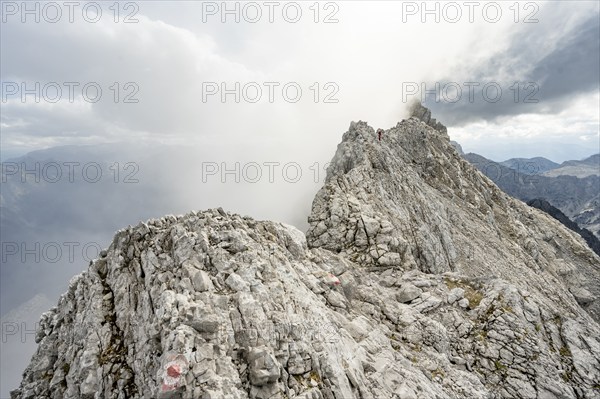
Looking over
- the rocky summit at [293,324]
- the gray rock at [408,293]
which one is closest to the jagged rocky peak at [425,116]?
the rocky summit at [293,324]

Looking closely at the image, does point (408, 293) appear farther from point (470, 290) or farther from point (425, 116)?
point (425, 116)

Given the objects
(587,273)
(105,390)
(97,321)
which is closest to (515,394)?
(105,390)

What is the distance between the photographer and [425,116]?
382 ft

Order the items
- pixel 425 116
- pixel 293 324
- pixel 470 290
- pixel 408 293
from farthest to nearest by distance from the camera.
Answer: pixel 425 116
pixel 470 290
pixel 408 293
pixel 293 324

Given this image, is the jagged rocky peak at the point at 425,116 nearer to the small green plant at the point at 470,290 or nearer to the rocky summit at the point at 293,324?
the rocky summit at the point at 293,324

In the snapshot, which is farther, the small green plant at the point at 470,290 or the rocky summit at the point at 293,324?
the small green plant at the point at 470,290

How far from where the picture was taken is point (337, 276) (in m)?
34.4

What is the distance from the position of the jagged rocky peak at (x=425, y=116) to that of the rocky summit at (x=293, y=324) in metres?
74.7

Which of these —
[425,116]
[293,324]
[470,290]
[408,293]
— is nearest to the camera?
[293,324]

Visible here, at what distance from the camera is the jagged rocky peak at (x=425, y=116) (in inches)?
4382

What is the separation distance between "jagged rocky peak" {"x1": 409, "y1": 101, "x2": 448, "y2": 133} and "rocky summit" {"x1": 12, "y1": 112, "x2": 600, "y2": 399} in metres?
74.7

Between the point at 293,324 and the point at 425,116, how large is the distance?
363 ft

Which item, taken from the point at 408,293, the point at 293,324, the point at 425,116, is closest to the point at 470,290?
the point at 408,293

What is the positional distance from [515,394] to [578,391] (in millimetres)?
6383
